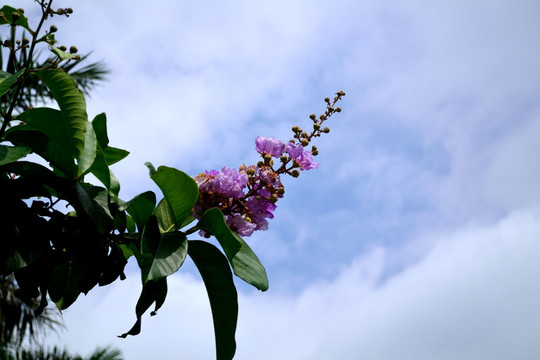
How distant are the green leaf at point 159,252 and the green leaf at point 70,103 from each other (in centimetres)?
22

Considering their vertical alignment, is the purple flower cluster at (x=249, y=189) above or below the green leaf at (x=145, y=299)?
above

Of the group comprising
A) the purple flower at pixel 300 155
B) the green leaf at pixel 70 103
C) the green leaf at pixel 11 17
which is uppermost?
the green leaf at pixel 11 17

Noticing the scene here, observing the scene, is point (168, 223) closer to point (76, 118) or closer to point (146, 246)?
point (146, 246)

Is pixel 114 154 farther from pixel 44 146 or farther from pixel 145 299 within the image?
pixel 145 299

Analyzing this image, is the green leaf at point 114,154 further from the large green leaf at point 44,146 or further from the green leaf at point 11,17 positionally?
the green leaf at point 11,17

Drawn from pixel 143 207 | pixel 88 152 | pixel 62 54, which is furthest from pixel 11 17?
pixel 143 207

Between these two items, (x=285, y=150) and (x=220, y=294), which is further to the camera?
(x=285, y=150)

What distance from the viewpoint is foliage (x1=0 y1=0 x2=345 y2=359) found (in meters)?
1.14

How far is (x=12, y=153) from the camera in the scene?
112cm

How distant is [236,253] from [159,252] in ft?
0.51

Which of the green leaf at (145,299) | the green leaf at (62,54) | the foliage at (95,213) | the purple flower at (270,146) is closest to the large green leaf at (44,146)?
the foliage at (95,213)

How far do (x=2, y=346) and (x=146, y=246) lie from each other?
5.88 metres

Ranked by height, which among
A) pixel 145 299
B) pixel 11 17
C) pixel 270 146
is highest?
pixel 11 17

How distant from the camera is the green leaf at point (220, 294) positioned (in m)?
1.19
